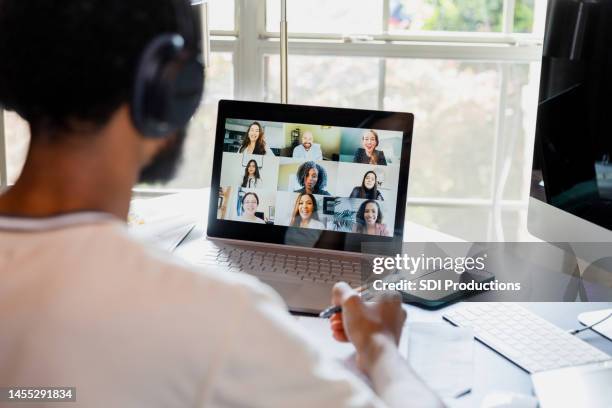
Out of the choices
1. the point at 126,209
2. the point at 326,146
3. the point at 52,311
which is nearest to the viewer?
the point at 52,311

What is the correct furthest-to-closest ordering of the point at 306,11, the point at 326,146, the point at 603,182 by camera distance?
the point at 306,11 < the point at 326,146 < the point at 603,182

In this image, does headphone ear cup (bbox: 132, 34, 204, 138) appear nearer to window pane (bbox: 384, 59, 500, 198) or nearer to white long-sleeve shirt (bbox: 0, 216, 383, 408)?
white long-sleeve shirt (bbox: 0, 216, 383, 408)

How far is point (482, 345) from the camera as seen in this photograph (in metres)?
1.07

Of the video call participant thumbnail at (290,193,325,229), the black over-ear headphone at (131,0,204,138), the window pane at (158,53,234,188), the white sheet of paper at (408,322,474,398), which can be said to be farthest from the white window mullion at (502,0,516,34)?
the black over-ear headphone at (131,0,204,138)

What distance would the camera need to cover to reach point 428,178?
2.30 metres

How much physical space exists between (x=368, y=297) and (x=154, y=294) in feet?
2.14

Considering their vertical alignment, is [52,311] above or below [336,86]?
below

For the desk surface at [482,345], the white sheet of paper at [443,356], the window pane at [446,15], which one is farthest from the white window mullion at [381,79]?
the white sheet of paper at [443,356]

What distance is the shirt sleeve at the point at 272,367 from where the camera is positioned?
569 millimetres

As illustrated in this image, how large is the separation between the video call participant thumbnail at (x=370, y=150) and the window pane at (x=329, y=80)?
34.3 inches

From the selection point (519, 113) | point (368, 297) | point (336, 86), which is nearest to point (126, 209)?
point (368, 297)

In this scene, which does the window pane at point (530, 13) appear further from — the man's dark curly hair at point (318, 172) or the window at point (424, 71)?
the man's dark curly hair at point (318, 172)

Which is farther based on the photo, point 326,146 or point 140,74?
point 326,146

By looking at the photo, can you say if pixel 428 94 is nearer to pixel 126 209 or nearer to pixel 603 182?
pixel 603 182
